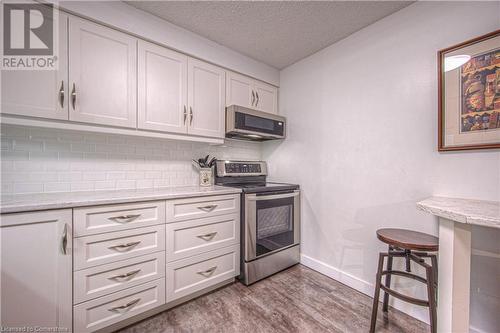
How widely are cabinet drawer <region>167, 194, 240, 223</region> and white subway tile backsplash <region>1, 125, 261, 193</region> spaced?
0.57 meters

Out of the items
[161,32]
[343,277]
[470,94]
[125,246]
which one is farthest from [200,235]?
[470,94]

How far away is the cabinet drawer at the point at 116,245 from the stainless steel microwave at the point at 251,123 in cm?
121

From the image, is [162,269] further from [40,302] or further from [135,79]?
[135,79]

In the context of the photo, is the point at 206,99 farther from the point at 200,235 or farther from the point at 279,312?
the point at 279,312

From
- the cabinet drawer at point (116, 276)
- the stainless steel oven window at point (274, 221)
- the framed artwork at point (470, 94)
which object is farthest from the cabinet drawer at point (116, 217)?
the framed artwork at point (470, 94)

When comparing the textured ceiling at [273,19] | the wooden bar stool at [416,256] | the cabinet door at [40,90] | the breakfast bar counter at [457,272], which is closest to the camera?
the breakfast bar counter at [457,272]

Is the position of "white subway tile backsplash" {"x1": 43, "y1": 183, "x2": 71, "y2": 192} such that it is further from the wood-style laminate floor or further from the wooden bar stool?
the wooden bar stool

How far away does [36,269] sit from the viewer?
1142mm

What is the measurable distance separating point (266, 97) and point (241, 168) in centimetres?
98

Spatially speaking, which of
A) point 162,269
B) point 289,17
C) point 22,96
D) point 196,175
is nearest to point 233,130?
point 196,175

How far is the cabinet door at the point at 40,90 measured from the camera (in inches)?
50.5

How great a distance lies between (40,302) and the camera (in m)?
1.15

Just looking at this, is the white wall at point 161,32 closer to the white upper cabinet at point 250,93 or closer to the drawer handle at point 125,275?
the white upper cabinet at point 250,93

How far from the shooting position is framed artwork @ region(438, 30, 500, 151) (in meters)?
1.23
